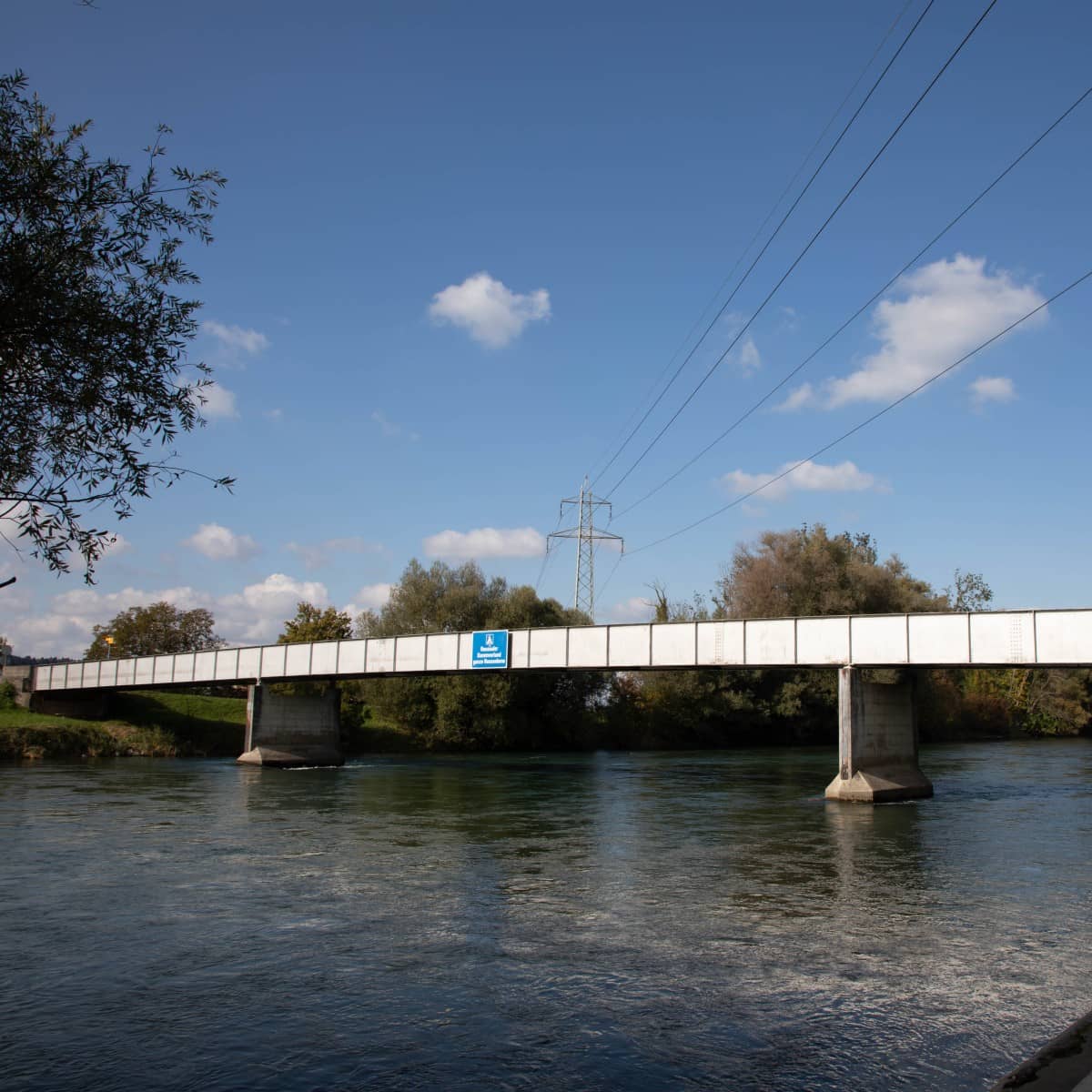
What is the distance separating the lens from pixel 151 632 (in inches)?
4737

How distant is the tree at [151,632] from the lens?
4670 inches

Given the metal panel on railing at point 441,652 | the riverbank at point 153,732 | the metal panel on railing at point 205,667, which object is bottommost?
the riverbank at point 153,732

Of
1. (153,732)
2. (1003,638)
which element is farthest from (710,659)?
(153,732)

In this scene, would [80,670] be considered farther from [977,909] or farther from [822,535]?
[977,909]

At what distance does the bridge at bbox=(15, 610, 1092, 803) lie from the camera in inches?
1687

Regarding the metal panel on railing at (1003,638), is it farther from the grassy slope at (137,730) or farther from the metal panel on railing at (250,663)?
the grassy slope at (137,730)

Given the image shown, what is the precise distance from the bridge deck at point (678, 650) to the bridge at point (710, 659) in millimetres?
59

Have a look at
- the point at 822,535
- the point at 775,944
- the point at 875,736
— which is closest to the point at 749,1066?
the point at 775,944

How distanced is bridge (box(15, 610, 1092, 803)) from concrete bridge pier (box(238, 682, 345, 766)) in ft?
0.26

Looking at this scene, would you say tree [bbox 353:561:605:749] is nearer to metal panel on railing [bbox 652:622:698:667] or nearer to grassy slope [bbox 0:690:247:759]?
grassy slope [bbox 0:690:247:759]

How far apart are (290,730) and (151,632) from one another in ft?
198

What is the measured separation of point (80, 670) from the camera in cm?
7794

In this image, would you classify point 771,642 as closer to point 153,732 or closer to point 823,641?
point 823,641

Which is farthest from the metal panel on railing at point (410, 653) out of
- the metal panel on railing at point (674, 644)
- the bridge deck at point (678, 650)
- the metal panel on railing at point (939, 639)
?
the metal panel on railing at point (939, 639)
